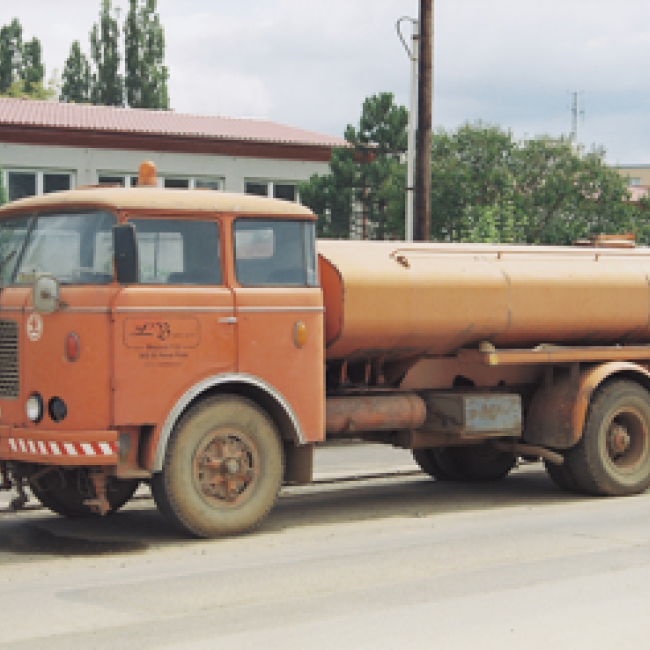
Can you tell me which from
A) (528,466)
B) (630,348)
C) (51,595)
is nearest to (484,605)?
(51,595)

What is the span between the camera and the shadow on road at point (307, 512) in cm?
972

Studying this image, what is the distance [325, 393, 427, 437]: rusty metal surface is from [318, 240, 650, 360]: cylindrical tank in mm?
407

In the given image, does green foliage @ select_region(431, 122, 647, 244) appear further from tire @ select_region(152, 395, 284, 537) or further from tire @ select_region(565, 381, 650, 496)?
tire @ select_region(152, 395, 284, 537)

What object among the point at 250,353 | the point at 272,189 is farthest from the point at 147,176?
the point at 272,189

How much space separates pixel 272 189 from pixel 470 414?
25808mm

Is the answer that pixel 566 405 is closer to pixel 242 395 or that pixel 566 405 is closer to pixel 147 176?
pixel 242 395

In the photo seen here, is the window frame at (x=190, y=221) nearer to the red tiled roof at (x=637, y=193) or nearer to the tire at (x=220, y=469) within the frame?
the tire at (x=220, y=469)

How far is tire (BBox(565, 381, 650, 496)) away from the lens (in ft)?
40.1

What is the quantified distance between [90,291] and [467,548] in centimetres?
345

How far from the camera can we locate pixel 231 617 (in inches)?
279

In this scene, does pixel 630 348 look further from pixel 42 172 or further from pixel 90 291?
pixel 42 172

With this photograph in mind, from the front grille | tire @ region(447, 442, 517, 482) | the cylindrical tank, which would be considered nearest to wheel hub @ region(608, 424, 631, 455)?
the cylindrical tank

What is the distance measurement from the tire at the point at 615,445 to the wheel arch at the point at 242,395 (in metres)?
3.38

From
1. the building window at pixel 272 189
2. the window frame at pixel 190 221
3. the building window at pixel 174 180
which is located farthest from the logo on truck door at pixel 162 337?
the building window at pixel 272 189
